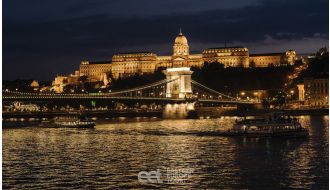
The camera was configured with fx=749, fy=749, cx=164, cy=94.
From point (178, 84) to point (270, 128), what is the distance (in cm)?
2915

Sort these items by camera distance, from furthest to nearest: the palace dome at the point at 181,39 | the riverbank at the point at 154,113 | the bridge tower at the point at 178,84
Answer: the palace dome at the point at 181,39 < the bridge tower at the point at 178,84 < the riverbank at the point at 154,113

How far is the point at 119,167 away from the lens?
1672cm

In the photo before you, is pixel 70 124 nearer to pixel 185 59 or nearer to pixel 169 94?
pixel 169 94

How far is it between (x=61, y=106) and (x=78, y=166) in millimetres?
50518

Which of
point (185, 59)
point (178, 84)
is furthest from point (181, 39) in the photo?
point (178, 84)

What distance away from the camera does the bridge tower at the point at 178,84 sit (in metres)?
53.9

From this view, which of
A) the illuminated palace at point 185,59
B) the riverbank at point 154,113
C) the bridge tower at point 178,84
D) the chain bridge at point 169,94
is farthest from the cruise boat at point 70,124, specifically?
the illuminated palace at point 185,59

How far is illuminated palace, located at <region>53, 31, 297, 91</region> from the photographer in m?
86.7

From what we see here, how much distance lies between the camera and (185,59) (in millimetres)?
84312

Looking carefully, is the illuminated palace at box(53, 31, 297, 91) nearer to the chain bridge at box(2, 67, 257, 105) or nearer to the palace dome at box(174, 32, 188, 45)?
the palace dome at box(174, 32, 188, 45)

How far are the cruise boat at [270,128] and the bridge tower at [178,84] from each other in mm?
25757

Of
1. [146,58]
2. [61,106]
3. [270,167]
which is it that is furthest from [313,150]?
[146,58]

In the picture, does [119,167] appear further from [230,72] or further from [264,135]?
[230,72]

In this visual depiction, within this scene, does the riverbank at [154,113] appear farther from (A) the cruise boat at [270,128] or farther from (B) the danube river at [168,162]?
(B) the danube river at [168,162]
